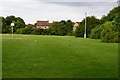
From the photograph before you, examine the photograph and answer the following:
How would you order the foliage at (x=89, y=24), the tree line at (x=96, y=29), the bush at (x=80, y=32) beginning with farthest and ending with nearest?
the bush at (x=80, y=32) < the foliage at (x=89, y=24) < the tree line at (x=96, y=29)

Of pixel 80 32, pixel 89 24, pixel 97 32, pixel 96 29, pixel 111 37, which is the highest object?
pixel 89 24

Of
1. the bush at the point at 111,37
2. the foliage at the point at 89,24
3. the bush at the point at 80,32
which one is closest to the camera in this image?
the bush at the point at 111,37

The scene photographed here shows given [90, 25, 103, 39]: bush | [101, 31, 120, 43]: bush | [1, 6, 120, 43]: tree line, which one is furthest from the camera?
[90, 25, 103, 39]: bush

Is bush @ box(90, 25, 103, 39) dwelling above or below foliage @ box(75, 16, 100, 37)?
below

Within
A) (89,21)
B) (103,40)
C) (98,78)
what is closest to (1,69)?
(98,78)

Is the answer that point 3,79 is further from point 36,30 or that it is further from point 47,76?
point 36,30

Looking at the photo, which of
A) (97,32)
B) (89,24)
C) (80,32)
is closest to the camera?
(97,32)

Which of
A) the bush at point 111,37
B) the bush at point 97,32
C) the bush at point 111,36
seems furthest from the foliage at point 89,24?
the bush at point 111,37

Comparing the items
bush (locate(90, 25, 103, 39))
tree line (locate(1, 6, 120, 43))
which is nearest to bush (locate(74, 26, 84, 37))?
tree line (locate(1, 6, 120, 43))

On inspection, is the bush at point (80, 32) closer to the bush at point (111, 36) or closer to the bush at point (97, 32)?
the bush at point (97, 32)

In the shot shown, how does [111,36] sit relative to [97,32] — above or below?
below

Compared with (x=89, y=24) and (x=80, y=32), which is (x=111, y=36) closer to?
(x=89, y=24)

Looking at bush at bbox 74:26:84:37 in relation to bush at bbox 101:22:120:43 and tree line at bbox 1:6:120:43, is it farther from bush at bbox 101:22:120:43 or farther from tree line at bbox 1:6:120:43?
bush at bbox 101:22:120:43

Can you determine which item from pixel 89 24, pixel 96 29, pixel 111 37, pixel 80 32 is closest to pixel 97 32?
pixel 96 29
